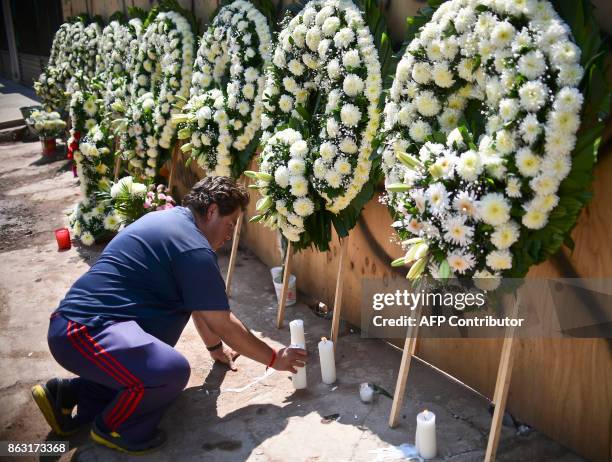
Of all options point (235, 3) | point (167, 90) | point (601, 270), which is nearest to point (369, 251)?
point (601, 270)

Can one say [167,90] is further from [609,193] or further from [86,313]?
[609,193]

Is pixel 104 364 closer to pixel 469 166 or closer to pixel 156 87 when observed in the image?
pixel 469 166

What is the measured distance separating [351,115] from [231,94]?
1.50 meters

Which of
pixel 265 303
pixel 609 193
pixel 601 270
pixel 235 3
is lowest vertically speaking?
pixel 265 303

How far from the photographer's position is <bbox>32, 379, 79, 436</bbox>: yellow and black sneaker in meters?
3.45

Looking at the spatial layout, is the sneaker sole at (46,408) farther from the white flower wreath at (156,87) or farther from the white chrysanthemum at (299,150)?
the white flower wreath at (156,87)

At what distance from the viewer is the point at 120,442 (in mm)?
3293

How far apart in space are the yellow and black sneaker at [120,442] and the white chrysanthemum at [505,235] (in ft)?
6.48

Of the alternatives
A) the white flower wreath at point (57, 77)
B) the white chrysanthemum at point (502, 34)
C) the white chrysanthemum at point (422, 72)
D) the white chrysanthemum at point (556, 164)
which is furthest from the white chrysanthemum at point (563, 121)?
the white flower wreath at point (57, 77)

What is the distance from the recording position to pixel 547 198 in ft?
8.41

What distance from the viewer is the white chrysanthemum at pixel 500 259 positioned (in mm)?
2635

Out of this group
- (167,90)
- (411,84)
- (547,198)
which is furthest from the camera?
(167,90)

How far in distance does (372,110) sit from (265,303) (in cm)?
196

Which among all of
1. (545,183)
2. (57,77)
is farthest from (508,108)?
(57,77)
